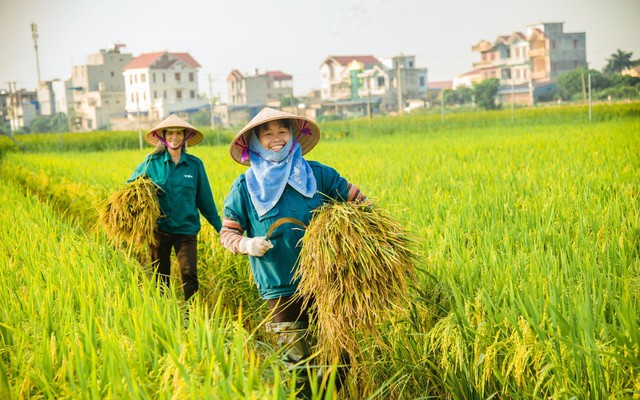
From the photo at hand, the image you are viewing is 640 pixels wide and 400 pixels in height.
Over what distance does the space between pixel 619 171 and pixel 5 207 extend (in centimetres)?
532

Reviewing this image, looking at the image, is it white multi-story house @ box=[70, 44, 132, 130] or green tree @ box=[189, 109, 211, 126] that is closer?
green tree @ box=[189, 109, 211, 126]

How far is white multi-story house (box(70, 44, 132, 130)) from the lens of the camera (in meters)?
61.9

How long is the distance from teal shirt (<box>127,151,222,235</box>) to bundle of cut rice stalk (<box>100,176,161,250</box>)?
0.26 feet

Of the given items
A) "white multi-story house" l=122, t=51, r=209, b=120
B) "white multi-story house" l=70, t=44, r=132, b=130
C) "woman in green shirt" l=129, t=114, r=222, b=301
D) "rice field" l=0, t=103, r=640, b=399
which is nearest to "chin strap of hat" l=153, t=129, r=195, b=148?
"woman in green shirt" l=129, t=114, r=222, b=301

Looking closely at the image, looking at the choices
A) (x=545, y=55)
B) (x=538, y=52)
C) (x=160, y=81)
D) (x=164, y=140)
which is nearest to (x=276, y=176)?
(x=164, y=140)

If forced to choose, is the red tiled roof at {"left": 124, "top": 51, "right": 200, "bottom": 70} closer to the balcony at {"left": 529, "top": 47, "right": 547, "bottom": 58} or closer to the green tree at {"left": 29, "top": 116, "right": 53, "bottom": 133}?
the green tree at {"left": 29, "top": 116, "right": 53, "bottom": 133}

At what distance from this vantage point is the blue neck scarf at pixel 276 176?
136 inches

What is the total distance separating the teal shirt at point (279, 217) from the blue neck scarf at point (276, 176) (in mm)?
43

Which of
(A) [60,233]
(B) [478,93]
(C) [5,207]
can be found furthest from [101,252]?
(B) [478,93]

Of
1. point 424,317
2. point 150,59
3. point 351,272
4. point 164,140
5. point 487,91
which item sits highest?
point 150,59

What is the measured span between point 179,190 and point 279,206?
1.74 metres

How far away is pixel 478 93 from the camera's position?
1972 inches

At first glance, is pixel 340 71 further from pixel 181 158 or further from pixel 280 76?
pixel 181 158

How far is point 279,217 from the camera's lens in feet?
11.4
